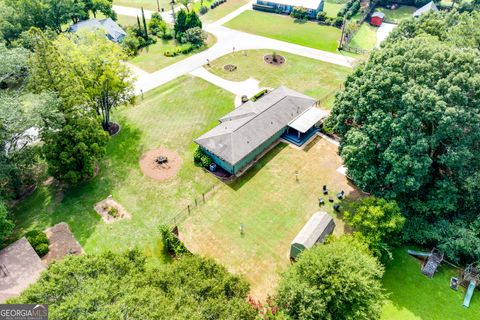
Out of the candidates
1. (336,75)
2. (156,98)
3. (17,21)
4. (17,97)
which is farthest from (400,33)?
(17,21)

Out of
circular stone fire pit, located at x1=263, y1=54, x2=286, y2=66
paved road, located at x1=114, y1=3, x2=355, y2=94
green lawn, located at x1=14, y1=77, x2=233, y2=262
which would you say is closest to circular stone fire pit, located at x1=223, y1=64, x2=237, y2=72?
paved road, located at x1=114, y1=3, x2=355, y2=94

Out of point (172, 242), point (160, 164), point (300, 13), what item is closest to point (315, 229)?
point (172, 242)

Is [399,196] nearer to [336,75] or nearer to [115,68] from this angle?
[336,75]

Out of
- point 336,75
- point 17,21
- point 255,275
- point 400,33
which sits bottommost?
point 255,275

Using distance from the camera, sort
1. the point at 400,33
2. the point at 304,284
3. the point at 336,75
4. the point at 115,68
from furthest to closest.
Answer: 1. the point at 336,75
2. the point at 400,33
3. the point at 115,68
4. the point at 304,284

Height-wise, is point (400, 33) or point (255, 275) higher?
point (400, 33)

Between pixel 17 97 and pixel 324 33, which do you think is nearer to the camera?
pixel 17 97

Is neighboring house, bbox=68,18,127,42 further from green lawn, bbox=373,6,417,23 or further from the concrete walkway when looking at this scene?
green lawn, bbox=373,6,417,23

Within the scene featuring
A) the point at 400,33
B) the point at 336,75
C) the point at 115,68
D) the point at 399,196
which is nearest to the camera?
the point at 399,196
